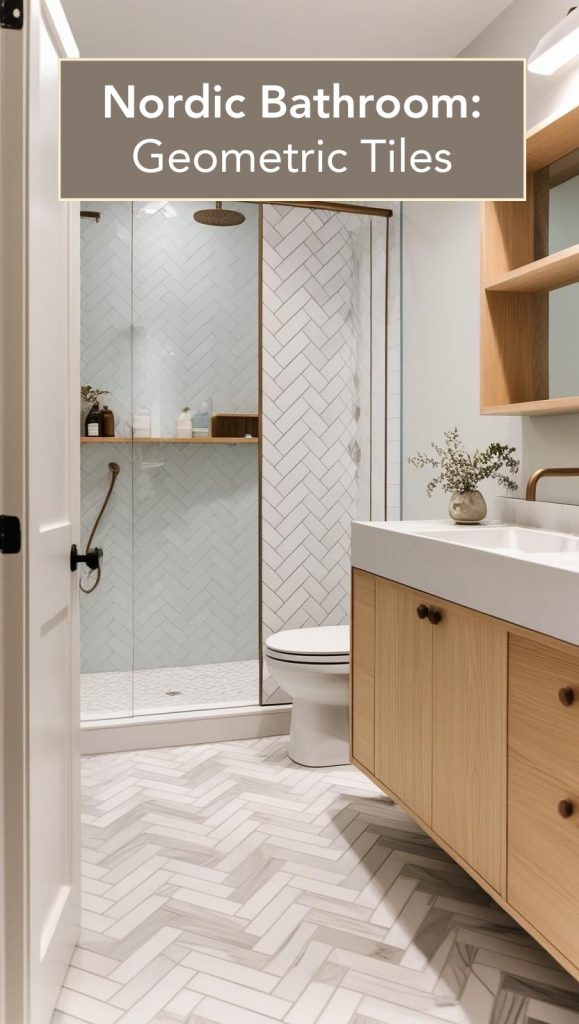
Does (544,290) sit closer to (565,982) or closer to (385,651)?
(385,651)

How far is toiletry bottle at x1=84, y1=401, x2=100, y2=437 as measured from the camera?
301 cm

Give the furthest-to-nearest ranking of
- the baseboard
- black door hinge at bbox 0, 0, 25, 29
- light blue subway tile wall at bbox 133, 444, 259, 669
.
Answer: light blue subway tile wall at bbox 133, 444, 259, 669 < the baseboard < black door hinge at bbox 0, 0, 25, 29

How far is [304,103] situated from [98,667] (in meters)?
2.23

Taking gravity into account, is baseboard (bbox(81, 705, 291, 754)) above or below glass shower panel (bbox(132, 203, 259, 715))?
below

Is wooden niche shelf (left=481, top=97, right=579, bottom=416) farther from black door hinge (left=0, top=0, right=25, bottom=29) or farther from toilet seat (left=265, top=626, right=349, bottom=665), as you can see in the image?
black door hinge (left=0, top=0, right=25, bottom=29)

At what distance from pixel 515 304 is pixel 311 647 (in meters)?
1.33

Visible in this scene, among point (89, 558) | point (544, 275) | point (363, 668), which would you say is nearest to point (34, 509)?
point (89, 558)

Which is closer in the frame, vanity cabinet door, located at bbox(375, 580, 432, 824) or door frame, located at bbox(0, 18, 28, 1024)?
door frame, located at bbox(0, 18, 28, 1024)

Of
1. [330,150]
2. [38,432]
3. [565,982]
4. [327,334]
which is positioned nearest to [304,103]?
[330,150]

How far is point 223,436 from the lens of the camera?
319 cm

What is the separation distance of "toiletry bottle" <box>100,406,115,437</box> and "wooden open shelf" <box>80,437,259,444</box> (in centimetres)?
3

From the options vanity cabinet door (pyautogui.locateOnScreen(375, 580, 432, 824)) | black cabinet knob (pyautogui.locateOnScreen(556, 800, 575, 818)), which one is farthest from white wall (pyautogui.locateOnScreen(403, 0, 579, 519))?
black cabinet knob (pyautogui.locateOnScreen(556, 800, 575, 818))

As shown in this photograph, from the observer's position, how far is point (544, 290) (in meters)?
2.22

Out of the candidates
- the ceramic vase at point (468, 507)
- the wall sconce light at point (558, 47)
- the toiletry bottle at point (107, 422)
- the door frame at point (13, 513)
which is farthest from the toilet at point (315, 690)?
the wall sconce light at point (558, 47)
